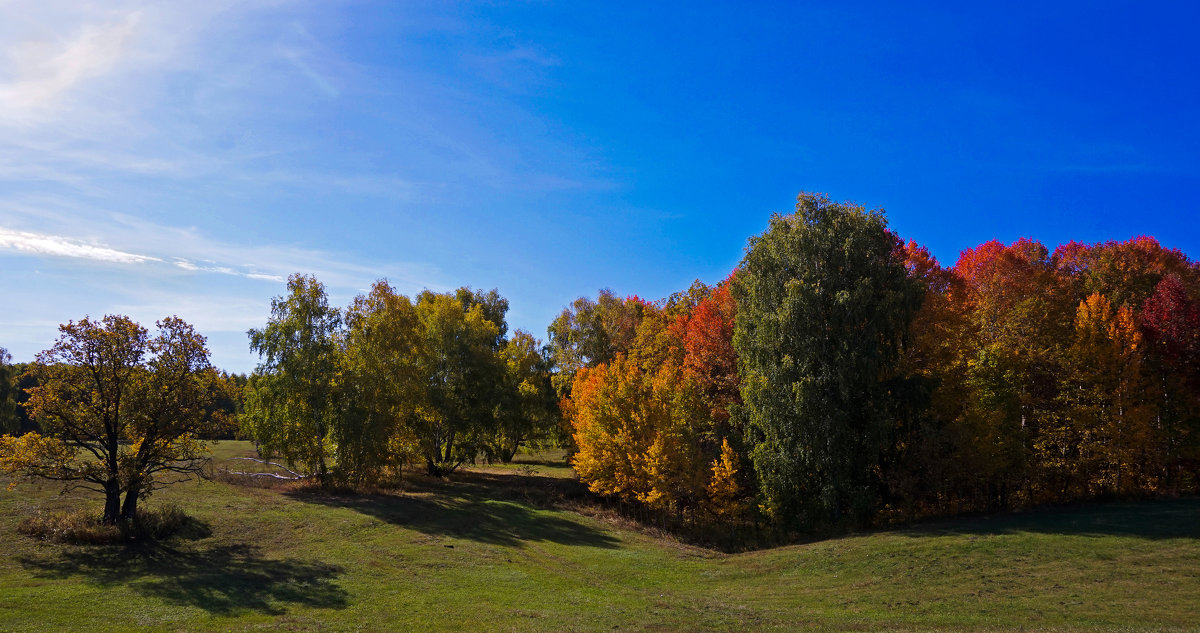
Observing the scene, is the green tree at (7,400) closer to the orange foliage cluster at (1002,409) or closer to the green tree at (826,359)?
the orange foliage cluster at (1002,409)

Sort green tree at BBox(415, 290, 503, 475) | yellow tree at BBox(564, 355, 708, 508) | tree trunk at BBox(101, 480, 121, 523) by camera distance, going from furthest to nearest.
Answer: green tree at BBox(415, 290, 503, 475) → yellow tree at BBox(564, 355, 708, 508) → tree trunk at BBox(101, 480, 121, 523)

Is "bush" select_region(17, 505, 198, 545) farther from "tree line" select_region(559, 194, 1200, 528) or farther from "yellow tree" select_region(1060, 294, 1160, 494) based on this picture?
"yellow tree" select_region(1060, 294, 1160, 494)

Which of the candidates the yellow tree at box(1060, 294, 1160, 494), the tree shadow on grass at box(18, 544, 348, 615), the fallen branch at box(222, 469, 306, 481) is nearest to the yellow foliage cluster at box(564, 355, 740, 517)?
the tree shadow on grass at box(18, 544, 348, 615)

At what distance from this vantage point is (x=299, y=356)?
4659 cm

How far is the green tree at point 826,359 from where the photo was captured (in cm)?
3722

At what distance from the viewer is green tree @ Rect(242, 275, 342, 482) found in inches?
1806

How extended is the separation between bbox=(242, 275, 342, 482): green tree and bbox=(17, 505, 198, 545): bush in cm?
1525

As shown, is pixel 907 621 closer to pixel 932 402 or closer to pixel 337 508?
pixel 932 402

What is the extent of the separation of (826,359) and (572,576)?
2155 cm

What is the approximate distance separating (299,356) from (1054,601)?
47842 mm

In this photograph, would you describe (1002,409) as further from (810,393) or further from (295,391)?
(295,391)

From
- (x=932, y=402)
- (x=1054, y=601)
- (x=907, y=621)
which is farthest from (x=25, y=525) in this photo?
(x=932, y=402)

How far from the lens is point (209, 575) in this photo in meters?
24.2

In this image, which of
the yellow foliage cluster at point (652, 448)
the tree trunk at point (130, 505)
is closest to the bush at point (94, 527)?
the tree trunk at point (130, 505)
